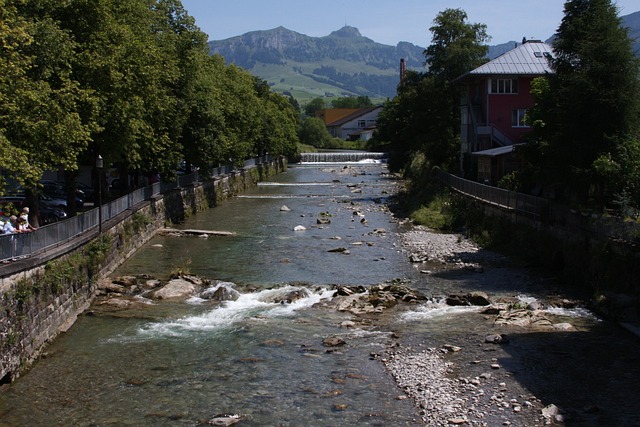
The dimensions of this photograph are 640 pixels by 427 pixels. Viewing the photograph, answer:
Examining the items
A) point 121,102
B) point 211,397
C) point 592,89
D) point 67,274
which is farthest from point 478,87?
point 211,397

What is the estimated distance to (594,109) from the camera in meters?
27.0

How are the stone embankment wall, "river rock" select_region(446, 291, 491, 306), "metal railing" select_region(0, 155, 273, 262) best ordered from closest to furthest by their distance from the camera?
the stone embankment wall, "metal railing" select_region(0, 155, 273, 262), "river rock" select_region(446, 291, 491, 306)

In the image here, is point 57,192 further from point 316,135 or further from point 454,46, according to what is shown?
point 316,135

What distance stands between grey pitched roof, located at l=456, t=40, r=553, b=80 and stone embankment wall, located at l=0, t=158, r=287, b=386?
29.5 m

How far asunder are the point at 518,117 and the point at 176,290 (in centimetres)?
3704

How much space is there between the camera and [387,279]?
1091 inches

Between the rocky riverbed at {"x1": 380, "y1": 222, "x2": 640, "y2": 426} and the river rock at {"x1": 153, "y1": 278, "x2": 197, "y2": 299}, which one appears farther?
the river rock at {"x1": 153, "y1": 278, "x2": 197, "y2": 299}

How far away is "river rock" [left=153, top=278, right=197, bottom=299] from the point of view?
81.3 ft

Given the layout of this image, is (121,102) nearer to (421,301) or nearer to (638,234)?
(421,301)

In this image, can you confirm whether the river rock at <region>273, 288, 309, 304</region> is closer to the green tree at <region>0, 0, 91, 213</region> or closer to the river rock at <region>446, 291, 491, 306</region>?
the river rock at <region>446, 291, 491, 306</region>

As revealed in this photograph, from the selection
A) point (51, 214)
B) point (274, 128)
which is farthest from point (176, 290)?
point (274, 128)

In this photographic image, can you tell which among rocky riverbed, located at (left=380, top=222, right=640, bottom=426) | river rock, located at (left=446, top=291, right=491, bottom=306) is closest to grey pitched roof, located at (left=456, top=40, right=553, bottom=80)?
river rock, located at (left=446, top=291, right=491, bottom=306)

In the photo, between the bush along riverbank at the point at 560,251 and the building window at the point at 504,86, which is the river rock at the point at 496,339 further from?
the building window at the point at 504,86

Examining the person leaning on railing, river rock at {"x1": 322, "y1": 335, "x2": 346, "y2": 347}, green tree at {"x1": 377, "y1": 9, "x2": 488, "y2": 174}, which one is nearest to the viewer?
river rock at {"x1": 322, "y1": 335, "x2": 346, "y2": 347}
